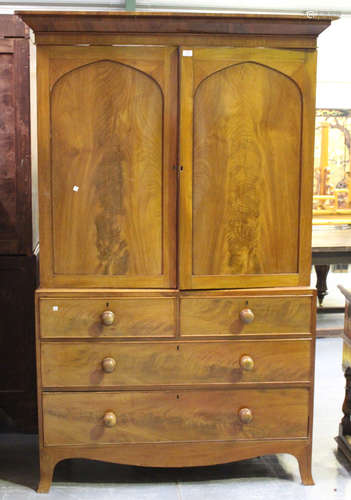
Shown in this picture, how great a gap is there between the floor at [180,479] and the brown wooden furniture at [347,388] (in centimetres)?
5

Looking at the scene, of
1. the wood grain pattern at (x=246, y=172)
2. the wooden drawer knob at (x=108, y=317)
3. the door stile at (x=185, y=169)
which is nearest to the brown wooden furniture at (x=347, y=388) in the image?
the wood grain pattern at (x=246, y=172)

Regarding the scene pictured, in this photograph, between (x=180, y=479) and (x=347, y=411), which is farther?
(x=347, y=411)

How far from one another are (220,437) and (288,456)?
0.52m

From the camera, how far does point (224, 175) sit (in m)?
2.48

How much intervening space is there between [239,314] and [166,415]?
0.55 m

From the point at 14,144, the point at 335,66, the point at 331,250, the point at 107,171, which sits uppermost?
the point at 335,66

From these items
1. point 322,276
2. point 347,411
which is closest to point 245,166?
point 347,411

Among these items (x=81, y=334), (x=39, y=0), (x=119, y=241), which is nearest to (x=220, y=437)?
(x=81, y=334)

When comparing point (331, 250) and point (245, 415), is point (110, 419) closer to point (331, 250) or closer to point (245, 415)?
point (245, 415)

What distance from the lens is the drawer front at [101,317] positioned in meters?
2.51

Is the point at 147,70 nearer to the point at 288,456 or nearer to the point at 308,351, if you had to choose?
the point at 308,351

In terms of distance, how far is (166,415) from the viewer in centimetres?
257

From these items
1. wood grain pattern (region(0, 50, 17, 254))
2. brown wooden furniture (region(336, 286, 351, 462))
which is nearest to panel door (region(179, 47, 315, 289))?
brown wooden furniture (region(336, 286, 351, 462))

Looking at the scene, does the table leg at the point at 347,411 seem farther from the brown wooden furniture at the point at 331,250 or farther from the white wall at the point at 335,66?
the white wall at the point at 335,66
